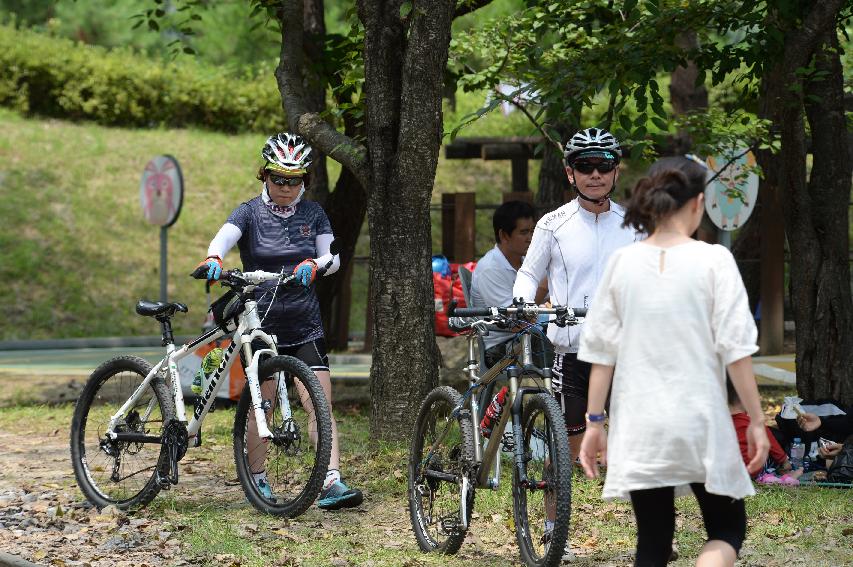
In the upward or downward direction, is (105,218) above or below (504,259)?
above

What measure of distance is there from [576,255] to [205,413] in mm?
2270

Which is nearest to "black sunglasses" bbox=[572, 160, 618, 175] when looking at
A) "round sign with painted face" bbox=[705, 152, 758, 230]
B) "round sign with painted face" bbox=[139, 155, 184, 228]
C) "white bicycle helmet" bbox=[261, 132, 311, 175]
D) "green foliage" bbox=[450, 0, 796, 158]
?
"white bicycle helmet" bbox=[261, 132, 311, 175]

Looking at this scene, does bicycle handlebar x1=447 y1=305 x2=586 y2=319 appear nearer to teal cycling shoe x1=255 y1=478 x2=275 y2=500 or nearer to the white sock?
the white sock

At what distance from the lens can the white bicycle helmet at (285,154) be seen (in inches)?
294

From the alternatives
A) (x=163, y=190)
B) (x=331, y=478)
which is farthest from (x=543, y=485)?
(x=163, y=190)

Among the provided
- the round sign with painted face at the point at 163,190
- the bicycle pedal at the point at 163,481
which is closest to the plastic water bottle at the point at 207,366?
the bicycle pedal at the point at 163,481

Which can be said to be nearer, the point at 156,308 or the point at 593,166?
the point at 593,166

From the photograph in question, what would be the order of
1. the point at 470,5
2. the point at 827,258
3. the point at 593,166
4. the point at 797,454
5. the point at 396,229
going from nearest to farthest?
the point at 593,166
the point at 797,454
the point at 396,229
the point at 827,258
the point at 470,5

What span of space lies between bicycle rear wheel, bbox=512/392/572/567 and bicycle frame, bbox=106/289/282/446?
69.0 inches

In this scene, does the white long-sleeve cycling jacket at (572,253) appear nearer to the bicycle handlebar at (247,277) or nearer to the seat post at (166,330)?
the bicycle handlebar at (247,277)

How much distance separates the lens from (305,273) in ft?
23.8

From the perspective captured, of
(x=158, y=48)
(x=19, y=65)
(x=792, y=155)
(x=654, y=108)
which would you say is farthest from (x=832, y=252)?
(x=158, y=48)

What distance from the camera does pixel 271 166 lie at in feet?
24.6

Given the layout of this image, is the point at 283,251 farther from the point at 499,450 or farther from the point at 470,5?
the point at 470,5
